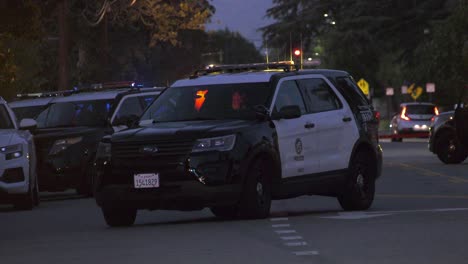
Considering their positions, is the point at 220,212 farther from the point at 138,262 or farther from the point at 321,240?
the point at 138,262

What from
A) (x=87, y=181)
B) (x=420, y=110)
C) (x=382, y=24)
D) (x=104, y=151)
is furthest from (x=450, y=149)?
(x=382, y=24)

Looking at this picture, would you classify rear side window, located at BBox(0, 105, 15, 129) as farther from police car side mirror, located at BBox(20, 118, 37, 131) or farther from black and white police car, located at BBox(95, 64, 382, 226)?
black and white police car, located at BBox(95, 64, 382, 226)

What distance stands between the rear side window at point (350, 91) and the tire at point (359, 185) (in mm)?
729

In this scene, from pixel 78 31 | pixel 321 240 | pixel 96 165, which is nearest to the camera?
pixel 321 240

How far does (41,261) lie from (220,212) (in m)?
5.64

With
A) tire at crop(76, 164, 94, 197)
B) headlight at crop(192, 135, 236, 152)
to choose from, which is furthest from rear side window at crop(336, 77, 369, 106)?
tire at crop(76, 164, 94, 197)

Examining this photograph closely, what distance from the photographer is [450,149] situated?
36.8 m

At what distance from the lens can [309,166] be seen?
19688mm

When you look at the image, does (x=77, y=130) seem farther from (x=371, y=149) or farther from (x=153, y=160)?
(x=153, y=160)

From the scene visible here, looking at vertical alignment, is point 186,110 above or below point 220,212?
above

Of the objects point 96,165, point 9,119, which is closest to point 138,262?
point 96,165

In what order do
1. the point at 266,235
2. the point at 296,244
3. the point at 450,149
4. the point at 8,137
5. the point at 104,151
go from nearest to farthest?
the point at 296,244, the point at 266,235, the point at 104,151, the point at 8,137, the point at 450,149

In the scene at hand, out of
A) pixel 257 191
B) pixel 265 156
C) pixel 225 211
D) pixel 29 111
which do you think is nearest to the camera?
pixel 257 191

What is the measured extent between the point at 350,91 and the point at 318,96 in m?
0.96
